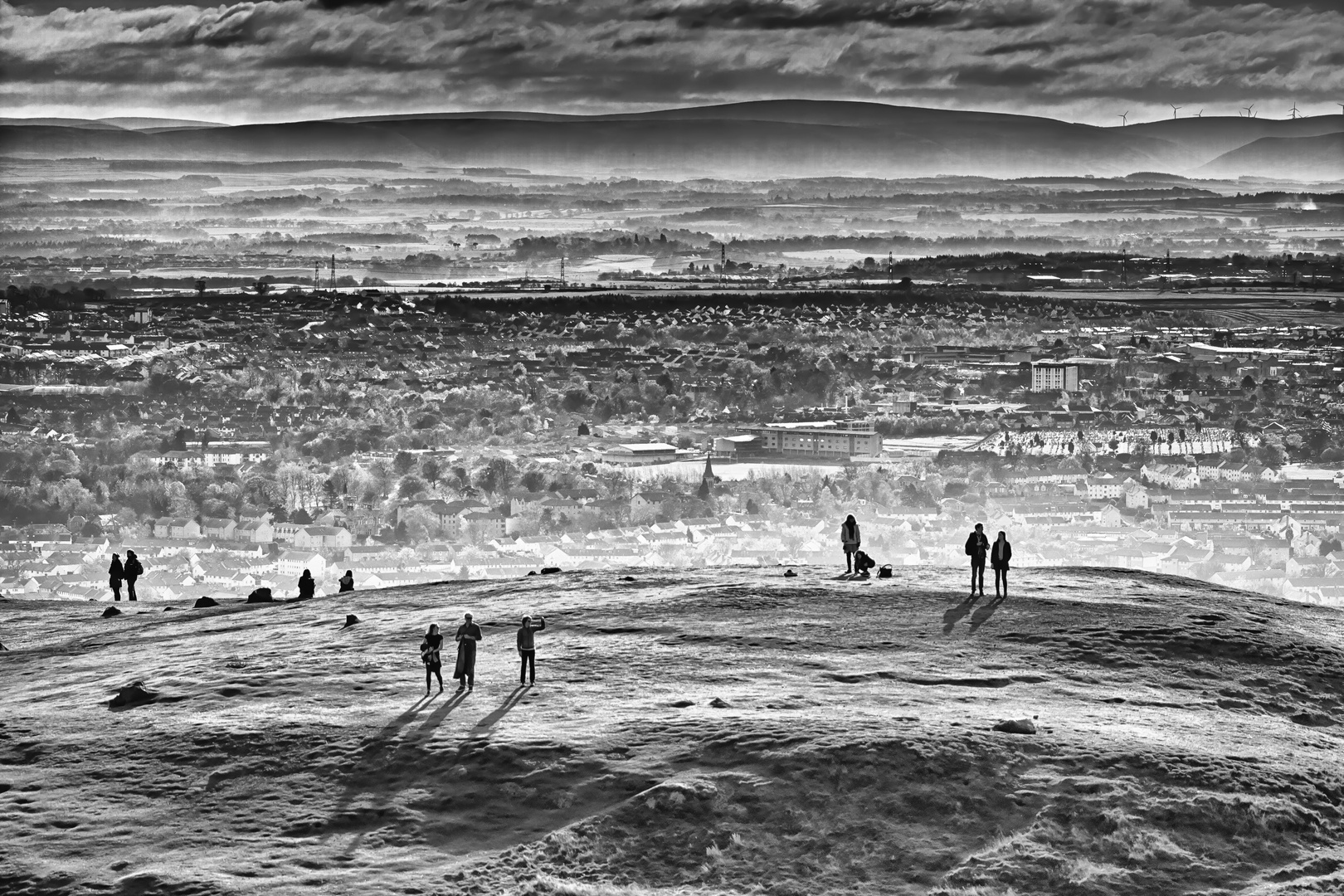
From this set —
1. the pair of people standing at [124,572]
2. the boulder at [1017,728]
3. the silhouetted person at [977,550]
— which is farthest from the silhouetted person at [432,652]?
the pair of people standing at [124,572]

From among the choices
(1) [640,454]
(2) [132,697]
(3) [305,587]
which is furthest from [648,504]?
(2) [132,697]

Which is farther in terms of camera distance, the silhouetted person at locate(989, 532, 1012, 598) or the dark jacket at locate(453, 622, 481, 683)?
the silhouetted person at locate(989, 532, 1012, 598)

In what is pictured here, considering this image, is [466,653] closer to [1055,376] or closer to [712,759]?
[712,759]

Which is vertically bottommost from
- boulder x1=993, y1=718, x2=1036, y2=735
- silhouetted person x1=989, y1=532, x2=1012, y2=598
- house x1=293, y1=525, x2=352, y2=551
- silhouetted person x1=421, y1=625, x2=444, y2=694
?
house x1=293, y1=525, x2=352, y2=551

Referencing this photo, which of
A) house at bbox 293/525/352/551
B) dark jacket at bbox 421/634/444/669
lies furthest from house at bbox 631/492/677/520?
dark jacket at bbox 421/634/444/669

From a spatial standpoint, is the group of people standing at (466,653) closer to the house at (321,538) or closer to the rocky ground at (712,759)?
the rocky ground at (712,759)

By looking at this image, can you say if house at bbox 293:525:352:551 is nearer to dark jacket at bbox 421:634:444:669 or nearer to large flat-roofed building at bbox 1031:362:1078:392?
large flat-roofed building at bbox 1031:362:1078:392
